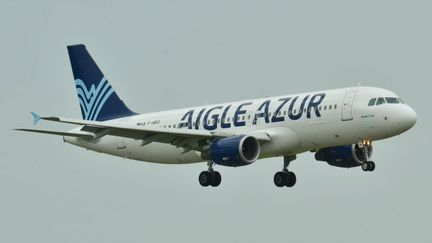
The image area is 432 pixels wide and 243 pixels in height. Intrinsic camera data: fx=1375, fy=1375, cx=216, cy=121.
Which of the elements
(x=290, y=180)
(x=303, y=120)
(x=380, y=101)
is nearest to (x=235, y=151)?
(x=303, y=120)

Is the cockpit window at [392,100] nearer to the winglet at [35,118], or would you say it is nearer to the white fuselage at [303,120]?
the white fuselage at [303,120]

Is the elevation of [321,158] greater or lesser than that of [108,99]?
lesser

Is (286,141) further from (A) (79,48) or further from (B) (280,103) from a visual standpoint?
(A) (79,48)

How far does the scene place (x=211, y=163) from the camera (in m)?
69.1

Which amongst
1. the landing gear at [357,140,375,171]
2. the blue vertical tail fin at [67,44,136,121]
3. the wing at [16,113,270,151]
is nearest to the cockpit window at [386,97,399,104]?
the landing gear at [357,140,375,171]

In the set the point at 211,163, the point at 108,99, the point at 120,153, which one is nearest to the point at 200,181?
the point at 211,163

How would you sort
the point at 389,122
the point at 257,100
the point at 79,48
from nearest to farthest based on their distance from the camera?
the point at 389,122, the point at 257,100, the point at 79,48

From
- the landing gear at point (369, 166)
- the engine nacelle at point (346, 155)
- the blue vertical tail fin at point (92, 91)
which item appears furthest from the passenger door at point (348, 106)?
the blue vertical tail fin at point (92, 91)

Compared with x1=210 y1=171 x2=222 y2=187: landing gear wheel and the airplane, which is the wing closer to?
the airplane

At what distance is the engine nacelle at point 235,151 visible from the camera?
212 feet

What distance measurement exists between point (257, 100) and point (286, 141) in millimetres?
3865

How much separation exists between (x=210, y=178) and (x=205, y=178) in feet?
0.82

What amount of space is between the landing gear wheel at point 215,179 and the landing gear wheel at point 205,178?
146 millimetres

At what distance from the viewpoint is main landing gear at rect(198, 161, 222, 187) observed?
68812 mm
